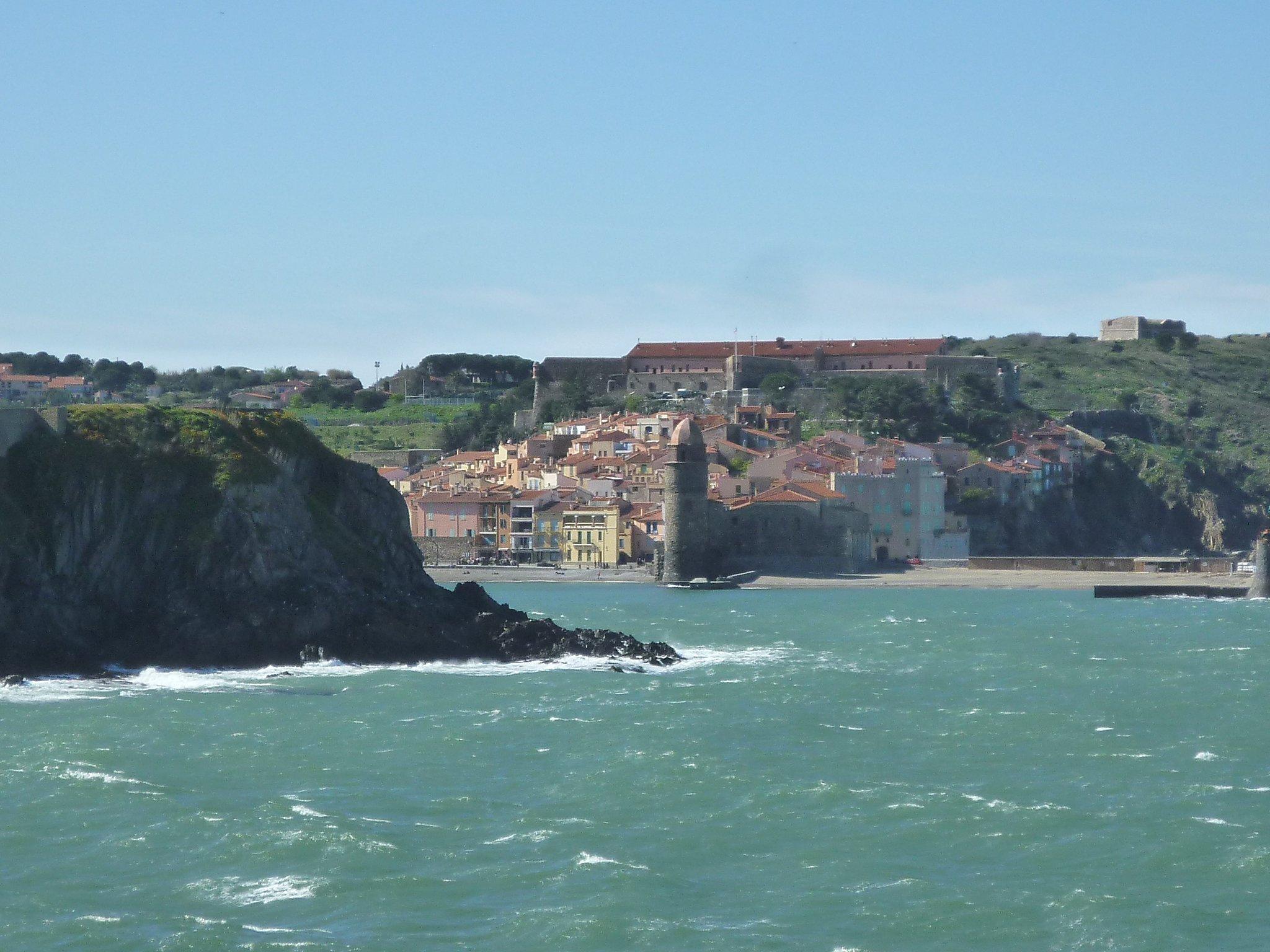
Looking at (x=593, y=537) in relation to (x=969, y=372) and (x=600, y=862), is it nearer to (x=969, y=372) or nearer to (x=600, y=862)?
(x=969, y=372)

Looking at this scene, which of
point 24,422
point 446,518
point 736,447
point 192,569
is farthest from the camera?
point 736,447

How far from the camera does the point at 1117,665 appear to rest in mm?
46094

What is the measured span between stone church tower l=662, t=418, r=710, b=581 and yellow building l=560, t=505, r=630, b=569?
381 inches

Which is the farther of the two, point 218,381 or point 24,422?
point 218,381

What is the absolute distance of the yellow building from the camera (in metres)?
90.9

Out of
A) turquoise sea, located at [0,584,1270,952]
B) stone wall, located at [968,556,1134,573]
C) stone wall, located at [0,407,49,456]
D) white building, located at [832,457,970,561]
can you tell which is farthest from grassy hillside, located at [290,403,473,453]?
turquoise sea, located at [0,584,1270,952]

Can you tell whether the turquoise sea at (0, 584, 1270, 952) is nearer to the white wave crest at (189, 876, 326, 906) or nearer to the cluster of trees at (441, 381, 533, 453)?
the white wave crest at (189, 876, 326, 906)

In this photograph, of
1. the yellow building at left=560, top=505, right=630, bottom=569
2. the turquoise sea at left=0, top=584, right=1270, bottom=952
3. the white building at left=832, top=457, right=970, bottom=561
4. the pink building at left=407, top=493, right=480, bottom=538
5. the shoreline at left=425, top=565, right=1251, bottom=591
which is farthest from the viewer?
the pink building at left=407, top=493, right=480, bottom=538

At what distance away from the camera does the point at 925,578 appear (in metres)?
79.4

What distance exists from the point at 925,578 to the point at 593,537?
59.8 feet

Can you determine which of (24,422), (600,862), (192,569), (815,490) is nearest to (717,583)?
(815,490)

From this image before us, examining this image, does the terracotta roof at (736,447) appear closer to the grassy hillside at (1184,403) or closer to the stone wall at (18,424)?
the grassy hillside at (1184,403)

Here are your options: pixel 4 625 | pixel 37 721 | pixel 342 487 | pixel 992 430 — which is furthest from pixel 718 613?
pixel 992 430

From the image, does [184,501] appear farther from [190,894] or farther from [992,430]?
[992,430]
